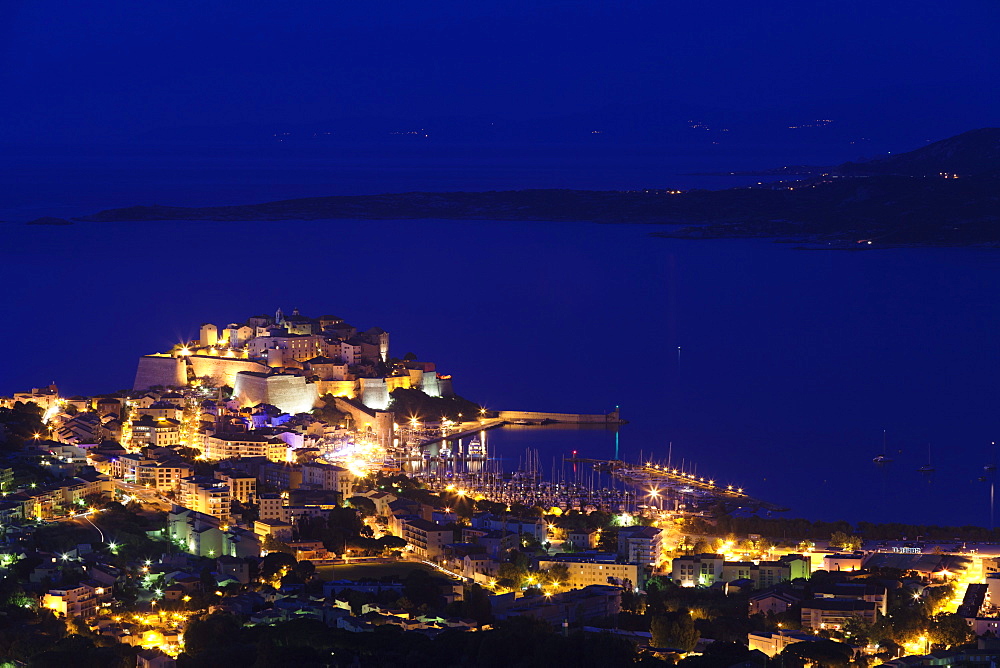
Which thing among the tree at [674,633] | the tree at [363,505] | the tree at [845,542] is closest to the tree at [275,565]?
the tree at [363,505]

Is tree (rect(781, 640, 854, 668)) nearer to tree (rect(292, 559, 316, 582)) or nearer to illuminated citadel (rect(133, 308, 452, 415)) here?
tree (rect(292, 559, 316, 582))

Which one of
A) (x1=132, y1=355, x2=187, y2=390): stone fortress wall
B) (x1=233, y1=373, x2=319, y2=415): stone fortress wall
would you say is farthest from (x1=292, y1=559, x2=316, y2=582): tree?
(x1=132, y1=355, x2=187, y2=390): stone fortress wall

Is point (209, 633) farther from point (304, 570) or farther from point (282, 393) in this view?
point (282, 393)

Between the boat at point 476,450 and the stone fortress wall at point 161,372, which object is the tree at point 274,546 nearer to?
the boat at point 476,450

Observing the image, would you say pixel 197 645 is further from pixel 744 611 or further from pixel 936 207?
pixel 936 207

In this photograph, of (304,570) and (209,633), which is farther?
(304,570)

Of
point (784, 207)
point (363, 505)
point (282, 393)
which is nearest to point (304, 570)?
point (363, 505)

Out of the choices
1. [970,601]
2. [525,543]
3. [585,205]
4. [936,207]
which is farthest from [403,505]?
[585,205]

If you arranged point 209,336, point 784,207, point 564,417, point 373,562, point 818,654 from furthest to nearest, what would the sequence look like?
point 784,207 → point 209,336 → point 564,417 → point 373,562 → point 818,654
